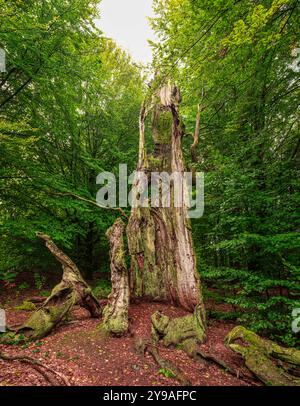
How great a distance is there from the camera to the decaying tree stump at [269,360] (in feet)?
11.1

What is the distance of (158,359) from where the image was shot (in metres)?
3.57

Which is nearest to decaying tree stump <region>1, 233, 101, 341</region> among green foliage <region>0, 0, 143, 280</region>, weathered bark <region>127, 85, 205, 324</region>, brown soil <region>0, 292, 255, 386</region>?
brown soil <region>0, 292, 255, 386</region>

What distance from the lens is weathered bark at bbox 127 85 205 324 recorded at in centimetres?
561

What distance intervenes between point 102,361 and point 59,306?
1630 millimetres

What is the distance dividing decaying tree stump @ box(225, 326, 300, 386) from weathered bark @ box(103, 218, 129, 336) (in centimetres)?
204

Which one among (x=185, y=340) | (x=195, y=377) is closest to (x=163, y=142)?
(x=185, y=340)

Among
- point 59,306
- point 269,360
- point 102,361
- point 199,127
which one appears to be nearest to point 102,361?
point 102,361

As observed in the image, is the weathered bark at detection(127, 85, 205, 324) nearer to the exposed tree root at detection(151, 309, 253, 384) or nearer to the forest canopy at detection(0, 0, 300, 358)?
the forest canopy at detection(0, 0, 300, 358)

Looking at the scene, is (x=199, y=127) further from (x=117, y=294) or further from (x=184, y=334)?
(x=184, y=334)

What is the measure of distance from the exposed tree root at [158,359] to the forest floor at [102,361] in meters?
0.07

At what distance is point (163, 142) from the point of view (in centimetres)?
736

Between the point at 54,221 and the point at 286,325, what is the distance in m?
6.56
